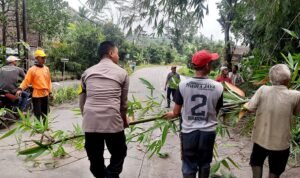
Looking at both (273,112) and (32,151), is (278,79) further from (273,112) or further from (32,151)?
(32,151)

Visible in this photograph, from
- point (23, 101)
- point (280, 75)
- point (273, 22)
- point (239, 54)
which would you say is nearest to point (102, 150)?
point (280, 75)

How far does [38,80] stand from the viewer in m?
7.37

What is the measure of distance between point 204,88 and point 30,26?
19715mm

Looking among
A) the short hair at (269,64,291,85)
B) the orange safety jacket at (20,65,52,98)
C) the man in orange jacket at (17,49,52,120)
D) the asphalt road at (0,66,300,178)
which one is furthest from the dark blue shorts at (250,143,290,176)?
the orange safety jacket at (20,65,52,98)

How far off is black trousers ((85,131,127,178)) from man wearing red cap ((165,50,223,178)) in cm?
72

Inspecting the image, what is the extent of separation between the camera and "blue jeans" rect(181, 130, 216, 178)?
3.72 meters

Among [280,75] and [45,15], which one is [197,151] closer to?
[280,75]

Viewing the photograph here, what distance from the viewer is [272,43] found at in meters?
6.95

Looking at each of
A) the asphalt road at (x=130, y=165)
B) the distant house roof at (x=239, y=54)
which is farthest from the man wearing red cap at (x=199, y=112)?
the distant house roof at (x=239, y=54)

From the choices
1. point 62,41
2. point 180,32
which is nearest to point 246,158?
point 180,32

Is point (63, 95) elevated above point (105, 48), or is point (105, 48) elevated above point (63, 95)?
point (105, 48)

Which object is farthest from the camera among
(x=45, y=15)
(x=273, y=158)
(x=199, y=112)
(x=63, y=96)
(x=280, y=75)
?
(x=45, y=15)

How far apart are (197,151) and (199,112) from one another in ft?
1.35

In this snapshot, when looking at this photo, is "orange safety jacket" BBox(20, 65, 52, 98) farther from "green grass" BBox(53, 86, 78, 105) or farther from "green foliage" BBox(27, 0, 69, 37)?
"green foliage" BBox(27, 0, 69, 37)
